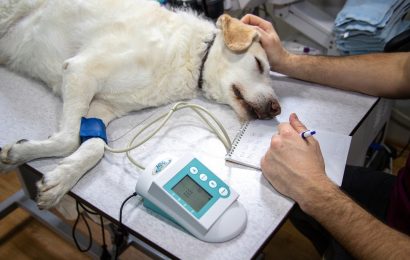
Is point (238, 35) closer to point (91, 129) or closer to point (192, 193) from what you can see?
point (91, 129)

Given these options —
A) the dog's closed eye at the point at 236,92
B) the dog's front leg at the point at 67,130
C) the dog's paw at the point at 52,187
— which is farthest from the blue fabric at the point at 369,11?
the dog's paw at the point at 52,187

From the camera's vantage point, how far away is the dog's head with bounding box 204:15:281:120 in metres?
1.44

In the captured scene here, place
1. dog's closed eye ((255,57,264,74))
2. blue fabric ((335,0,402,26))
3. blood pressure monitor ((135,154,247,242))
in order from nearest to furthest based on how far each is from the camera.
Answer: blood pressure monitor ((135,154,247,242)) < dog's closed eye ((255,57,264,74)) < blue fabric ((335,0,402,26))

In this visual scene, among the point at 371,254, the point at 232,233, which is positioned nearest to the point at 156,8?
the point at 232,233

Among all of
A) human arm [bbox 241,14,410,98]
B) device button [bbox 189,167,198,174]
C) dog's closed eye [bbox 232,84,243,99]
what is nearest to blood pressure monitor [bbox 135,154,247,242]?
device button [bbox 189,167,198,174]

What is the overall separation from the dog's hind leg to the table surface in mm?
24

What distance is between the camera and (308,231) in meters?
1.37

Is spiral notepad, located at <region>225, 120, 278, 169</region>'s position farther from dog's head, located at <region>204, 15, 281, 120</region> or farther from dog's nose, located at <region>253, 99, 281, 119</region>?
dog's head, located at <region>204, 15, 281, 120</region>

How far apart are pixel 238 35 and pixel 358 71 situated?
0.46m

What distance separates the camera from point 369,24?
5.95 feet

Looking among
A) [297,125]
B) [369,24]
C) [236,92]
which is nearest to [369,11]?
[369,24]

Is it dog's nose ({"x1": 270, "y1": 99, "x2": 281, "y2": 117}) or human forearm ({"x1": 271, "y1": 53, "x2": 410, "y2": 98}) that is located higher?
human forearm ({"x1": 271, "y1": 53, "x2": 410, "y2": 98})

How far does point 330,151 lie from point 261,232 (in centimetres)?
37

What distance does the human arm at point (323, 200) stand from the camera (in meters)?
0.92
